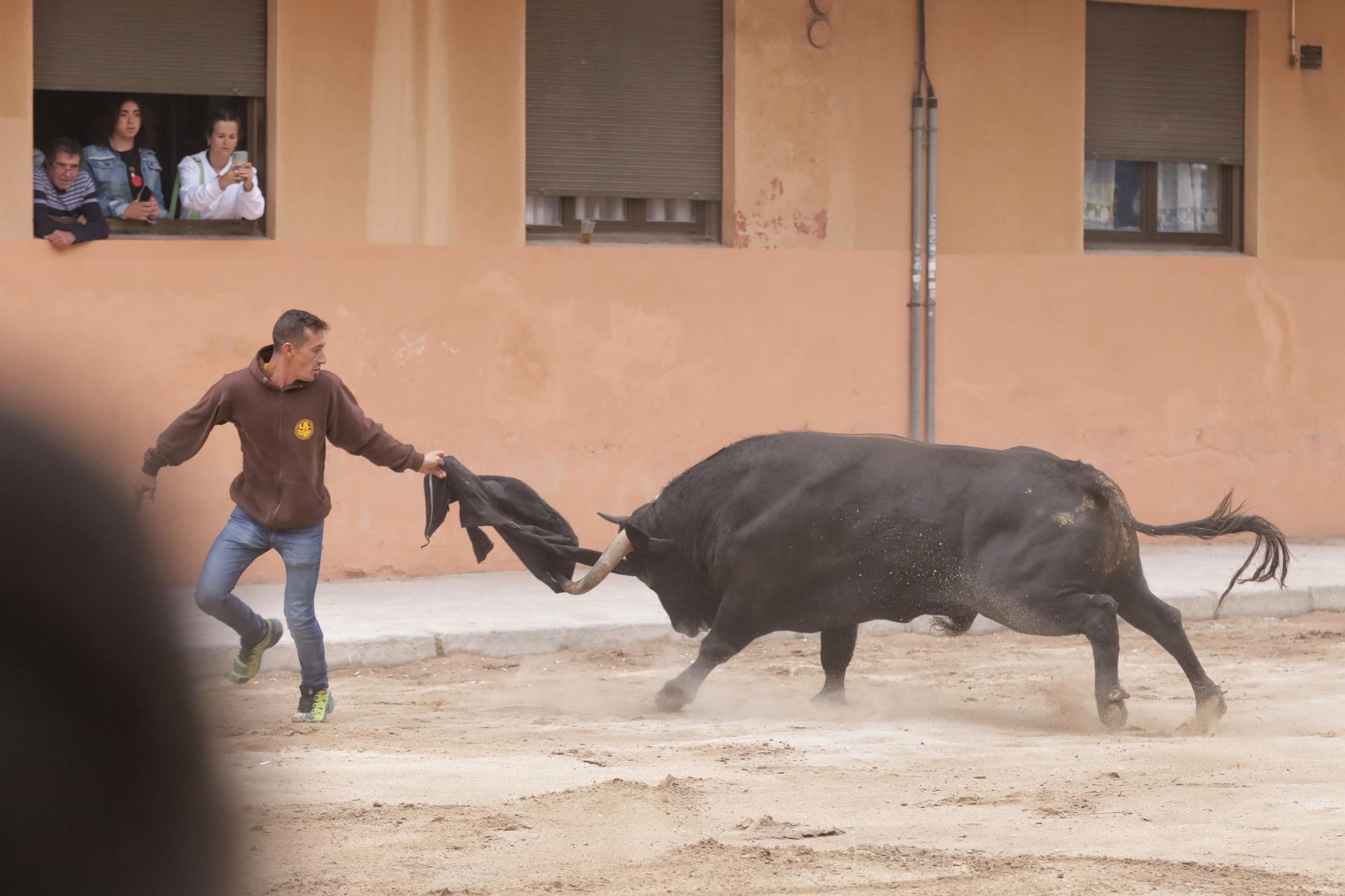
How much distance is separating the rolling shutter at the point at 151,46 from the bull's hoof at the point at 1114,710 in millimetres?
6520

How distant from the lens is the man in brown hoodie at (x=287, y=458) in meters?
6.86

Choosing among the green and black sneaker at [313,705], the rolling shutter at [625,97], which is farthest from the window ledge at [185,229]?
the green and black sneaker at [313,705]

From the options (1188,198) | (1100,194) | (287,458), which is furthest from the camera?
(1188,198)

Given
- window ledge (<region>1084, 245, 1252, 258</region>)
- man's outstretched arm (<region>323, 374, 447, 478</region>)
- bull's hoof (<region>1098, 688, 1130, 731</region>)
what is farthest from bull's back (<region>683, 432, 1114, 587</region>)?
window ledge (<region>1084, 245, 1252, 258</region>)

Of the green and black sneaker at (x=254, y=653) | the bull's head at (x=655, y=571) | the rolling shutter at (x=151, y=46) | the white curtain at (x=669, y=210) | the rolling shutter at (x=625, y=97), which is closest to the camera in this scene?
the green and black sneaker at (x=254, y=653)

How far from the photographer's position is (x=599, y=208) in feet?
38.8

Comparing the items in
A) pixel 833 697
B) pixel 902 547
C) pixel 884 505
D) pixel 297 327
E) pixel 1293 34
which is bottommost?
pixel 833 697

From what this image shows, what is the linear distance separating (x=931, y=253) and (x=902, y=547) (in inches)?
207

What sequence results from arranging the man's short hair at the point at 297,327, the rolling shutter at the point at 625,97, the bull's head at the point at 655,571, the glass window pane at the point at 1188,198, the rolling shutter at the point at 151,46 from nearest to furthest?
the man's short hair at the point at 297,327 → the bull's head at the point at 655,571 → the rolling shutter at the point at 151,46 → the rolling shutter at the point at 625,97 → the glass window pane at the point at 1188,198

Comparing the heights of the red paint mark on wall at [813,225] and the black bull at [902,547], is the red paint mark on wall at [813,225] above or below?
above

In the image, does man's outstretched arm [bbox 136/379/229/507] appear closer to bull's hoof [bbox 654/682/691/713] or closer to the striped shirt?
bull's hoof [bbox 654/682/691/713]

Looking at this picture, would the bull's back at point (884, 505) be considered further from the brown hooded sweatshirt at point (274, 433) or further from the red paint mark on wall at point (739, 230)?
the red paint mark on wall at point (739, 230)

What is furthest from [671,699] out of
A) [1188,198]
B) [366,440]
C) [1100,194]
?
[1188,198]

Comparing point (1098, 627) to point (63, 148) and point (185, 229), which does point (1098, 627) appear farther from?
point (63, 148)
